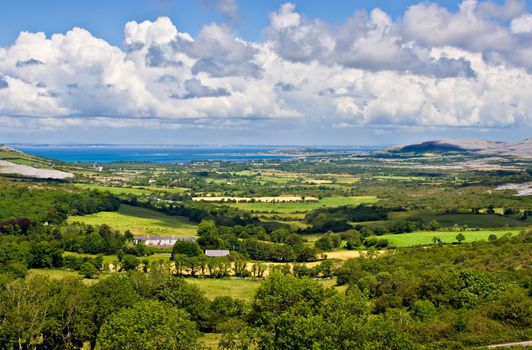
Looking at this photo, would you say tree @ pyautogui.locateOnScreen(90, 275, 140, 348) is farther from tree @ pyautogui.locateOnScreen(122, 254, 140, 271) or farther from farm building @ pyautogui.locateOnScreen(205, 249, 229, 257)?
farm building @ pyautogui.locateOnScreen(205, 249, 229, 257)

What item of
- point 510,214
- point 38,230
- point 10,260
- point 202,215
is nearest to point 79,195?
point 202,215

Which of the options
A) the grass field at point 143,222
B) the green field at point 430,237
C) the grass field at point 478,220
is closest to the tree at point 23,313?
the grass field at point 143,222

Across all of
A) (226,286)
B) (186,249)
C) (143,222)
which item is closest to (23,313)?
(226,286)

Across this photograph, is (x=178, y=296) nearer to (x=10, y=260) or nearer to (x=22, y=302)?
(x=22, y=302)

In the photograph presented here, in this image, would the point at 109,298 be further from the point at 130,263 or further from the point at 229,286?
the point at 130,263

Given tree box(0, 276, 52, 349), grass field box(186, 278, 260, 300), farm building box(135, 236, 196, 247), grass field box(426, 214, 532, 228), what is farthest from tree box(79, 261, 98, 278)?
grass field box(426, 214, 532, 228)
